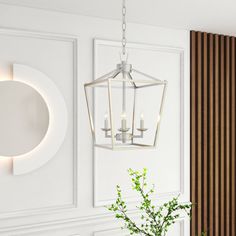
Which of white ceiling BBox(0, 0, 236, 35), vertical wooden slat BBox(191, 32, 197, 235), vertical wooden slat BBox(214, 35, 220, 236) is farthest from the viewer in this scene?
vertical wooden slat BBox(214, 35, 220, 236)

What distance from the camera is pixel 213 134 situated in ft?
11.8

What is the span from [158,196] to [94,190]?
628 mm

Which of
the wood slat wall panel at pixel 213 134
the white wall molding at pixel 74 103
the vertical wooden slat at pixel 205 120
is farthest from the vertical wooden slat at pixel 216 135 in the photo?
the white wall molding at pixel 74 103

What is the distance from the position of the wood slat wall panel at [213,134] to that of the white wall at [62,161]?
637 mm

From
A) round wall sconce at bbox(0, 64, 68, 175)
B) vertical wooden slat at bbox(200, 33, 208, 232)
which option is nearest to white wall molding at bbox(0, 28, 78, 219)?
round wall sconce at bbox(0, 64, 68, 175)

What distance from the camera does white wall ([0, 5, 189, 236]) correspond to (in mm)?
2676

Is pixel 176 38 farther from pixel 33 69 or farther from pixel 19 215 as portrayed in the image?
pixel 19 215

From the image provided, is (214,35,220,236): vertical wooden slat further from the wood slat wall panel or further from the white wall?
the white wall

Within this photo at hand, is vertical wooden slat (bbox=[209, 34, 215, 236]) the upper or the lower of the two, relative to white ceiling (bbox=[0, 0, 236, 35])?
lower

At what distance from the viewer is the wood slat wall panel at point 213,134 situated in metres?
3.50

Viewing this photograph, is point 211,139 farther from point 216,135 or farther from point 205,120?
point 205,120

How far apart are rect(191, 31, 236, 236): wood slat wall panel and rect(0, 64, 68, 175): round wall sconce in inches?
52.5

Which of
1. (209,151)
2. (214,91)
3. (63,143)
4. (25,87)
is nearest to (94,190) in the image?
(63,143)

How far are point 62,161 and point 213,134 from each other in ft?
5.01
